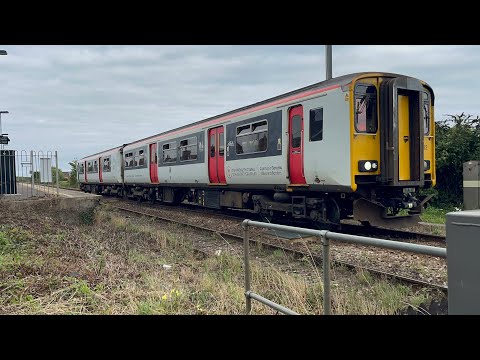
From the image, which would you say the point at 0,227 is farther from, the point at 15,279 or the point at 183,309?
the point at 183,309

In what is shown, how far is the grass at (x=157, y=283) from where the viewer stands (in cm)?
448

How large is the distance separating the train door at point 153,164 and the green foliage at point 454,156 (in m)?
11.7

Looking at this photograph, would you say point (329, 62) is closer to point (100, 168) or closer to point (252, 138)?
point (252, 138)

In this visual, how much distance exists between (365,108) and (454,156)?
25.1 feet

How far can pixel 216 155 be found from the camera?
15.2 meters

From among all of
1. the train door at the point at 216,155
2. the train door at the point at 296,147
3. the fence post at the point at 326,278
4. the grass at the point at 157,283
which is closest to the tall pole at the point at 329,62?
the train door at the point at 296,147

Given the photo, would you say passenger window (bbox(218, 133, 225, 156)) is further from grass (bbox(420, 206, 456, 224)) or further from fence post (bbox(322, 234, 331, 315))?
fence post (bbox(322, 234, 331, 315))

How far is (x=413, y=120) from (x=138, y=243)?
678 cm

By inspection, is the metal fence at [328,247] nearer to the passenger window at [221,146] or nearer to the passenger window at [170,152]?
the passenger window at [221,146]

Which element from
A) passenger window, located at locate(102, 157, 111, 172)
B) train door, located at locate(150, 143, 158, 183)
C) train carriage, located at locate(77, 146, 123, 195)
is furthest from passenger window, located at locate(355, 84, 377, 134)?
passenger window, located at locate(102, 157, 111, 172)

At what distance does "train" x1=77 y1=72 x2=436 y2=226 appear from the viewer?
9.71 meters

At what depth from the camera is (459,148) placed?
1591 cm
